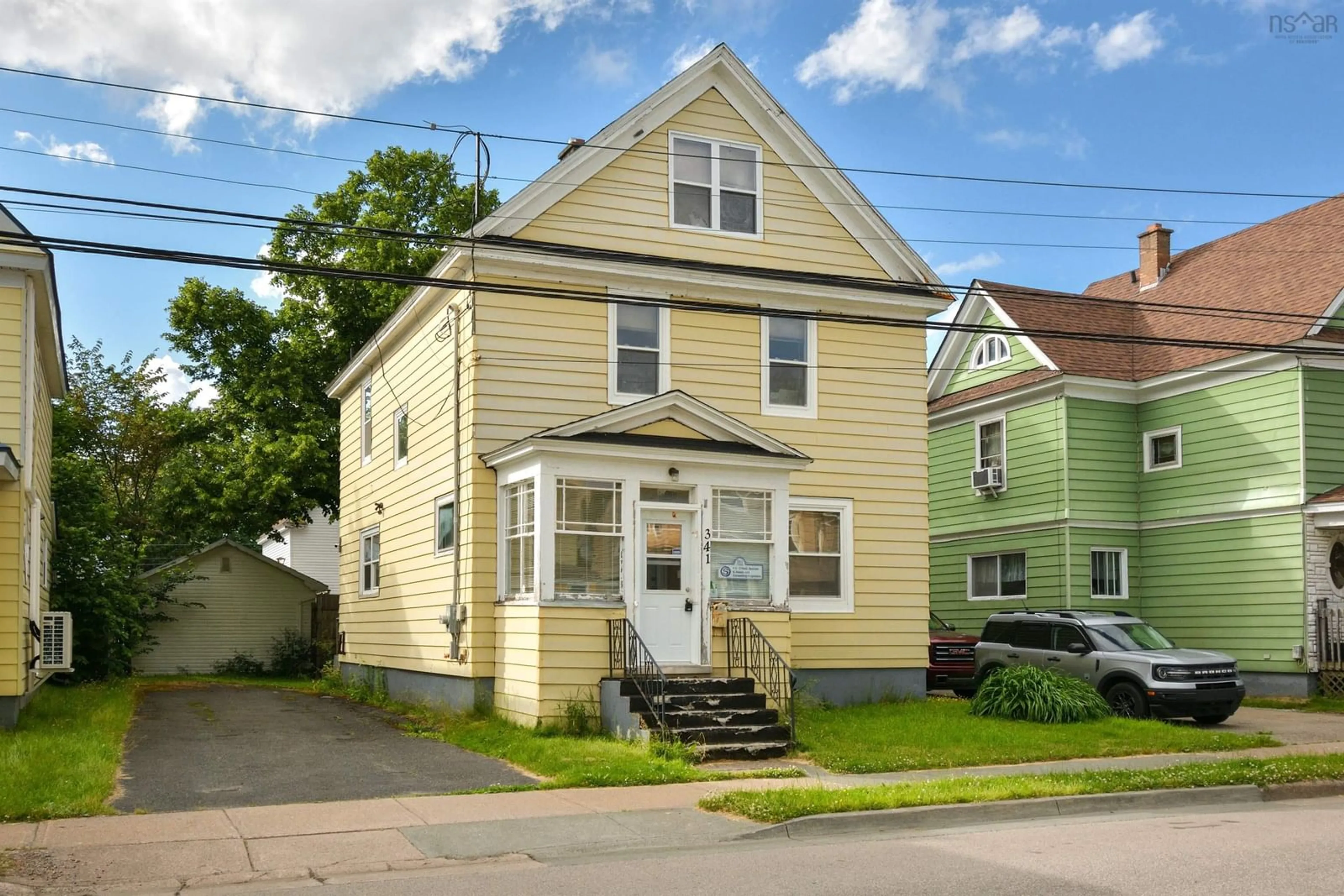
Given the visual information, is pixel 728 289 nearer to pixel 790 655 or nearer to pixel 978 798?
pixel 790 655

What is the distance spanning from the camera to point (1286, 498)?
23516mm

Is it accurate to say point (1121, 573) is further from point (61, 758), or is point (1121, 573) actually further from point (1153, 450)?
point (61, 758)

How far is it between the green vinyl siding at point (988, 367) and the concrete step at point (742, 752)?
15.2m

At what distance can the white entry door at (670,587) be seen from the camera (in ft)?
53.5

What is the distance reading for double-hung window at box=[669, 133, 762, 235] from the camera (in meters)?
19.3

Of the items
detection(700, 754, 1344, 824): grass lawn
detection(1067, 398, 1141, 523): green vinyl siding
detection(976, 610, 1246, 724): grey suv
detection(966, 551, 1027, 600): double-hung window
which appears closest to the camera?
detection(700, 754, 1344, 824): grass lawn

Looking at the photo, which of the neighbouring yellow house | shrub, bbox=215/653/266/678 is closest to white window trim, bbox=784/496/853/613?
the neighbouring yellow house

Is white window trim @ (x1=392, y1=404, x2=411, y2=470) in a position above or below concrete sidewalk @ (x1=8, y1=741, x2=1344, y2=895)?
above

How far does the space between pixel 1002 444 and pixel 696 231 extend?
1221 cm

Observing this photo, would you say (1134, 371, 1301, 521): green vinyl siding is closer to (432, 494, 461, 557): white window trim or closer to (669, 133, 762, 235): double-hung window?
(669, 133, 762, 235): double-hung window

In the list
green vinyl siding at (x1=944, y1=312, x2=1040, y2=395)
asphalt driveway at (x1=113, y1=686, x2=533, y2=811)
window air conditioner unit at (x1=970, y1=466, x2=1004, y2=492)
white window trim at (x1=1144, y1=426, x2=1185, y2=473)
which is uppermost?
green vinyl siding at (x1=944, y1=312, x2=1040, y2=395)

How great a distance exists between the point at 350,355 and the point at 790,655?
20.9m

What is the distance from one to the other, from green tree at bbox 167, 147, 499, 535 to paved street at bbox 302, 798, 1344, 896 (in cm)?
2589

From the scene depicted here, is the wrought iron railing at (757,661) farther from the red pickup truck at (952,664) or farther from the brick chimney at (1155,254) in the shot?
the brick chimney at (1155,254)
